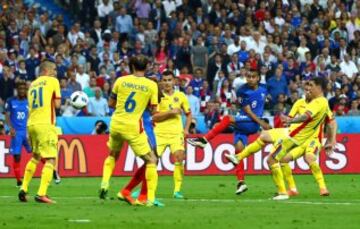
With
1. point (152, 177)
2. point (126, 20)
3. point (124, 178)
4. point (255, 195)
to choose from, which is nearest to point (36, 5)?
point (126, 20)

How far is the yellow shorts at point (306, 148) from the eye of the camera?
2227 centimetres

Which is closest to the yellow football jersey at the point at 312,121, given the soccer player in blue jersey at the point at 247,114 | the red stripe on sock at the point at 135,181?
the soccer player in blue jersey at the point at 247,114

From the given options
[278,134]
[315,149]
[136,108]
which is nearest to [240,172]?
[278,134]

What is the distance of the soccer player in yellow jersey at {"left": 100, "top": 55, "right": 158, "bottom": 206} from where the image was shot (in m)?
19.0

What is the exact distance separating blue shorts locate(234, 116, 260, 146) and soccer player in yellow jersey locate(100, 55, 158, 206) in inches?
196

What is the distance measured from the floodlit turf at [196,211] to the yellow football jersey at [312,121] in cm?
112

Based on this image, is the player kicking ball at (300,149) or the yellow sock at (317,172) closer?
the player kicking ball at (300,149)

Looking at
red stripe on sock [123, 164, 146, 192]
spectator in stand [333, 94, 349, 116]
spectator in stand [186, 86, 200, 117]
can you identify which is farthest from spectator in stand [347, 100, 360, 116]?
red stripe on sock [123, 164, 146, 192]

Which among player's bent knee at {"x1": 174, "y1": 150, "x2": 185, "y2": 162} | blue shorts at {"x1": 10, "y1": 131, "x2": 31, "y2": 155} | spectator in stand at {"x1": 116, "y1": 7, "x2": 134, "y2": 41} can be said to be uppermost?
spectator in stand at {"x1": 116, "y1": 7, "x2": 134, "y2": 41}

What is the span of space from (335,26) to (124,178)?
Result: 13.8m

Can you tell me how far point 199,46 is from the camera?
37.8 metres

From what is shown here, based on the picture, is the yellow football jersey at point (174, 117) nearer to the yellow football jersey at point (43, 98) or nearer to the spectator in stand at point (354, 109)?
the yellow football jersey at point (43, 98)

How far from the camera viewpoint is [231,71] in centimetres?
3741

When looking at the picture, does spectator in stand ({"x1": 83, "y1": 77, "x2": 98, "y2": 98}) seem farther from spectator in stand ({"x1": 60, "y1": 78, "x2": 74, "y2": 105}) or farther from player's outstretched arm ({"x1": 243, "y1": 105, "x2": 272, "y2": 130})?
player's outstretched arm ({"x1": 243, "y1": 105, "x2": 272, "y2": 130})
